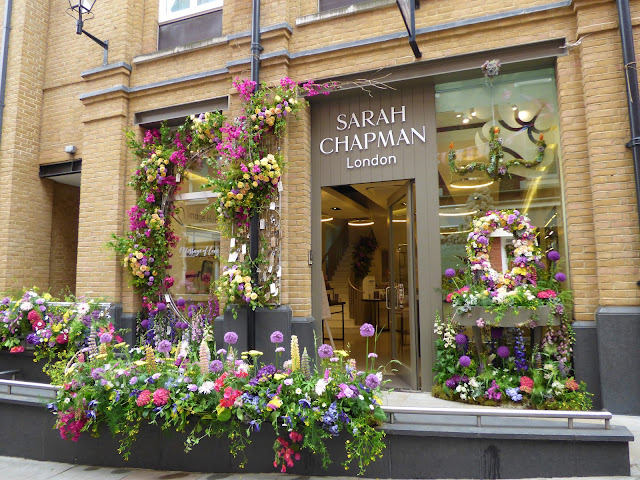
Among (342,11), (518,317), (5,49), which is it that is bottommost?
(518,317)

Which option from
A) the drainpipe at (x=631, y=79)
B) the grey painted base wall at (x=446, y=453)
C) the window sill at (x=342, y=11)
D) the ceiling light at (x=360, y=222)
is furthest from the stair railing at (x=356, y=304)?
the grey painted base wall at (x=446, y=453)

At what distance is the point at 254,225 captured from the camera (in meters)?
5.76

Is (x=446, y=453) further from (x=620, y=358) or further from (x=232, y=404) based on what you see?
(x=620, y=358)

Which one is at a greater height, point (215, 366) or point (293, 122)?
point (293, 122)

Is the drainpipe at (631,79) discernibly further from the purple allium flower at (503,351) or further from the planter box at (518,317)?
the purple allium flower at (503,351)

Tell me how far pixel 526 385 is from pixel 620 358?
959 mm

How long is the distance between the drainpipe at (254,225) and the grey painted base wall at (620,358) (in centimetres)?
398

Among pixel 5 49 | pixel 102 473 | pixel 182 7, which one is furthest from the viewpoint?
pixel 5 49

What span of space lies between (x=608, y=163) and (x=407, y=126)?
2335mm

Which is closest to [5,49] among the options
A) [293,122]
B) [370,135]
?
[293,122]

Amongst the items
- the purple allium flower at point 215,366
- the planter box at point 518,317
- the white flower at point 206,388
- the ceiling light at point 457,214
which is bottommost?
the white flower at point 206,388

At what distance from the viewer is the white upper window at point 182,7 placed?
695cm

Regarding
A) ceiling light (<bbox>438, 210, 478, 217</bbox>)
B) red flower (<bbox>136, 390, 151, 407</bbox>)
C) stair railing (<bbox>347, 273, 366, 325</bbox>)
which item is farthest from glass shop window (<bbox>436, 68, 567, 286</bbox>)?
stair railing (<bbox>347, 273, 366, 325</bbox>)

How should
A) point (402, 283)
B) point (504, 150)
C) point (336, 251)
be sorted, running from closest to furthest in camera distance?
1. point (504, 150)
2. point (402, 283)
3. point (336, 251)
